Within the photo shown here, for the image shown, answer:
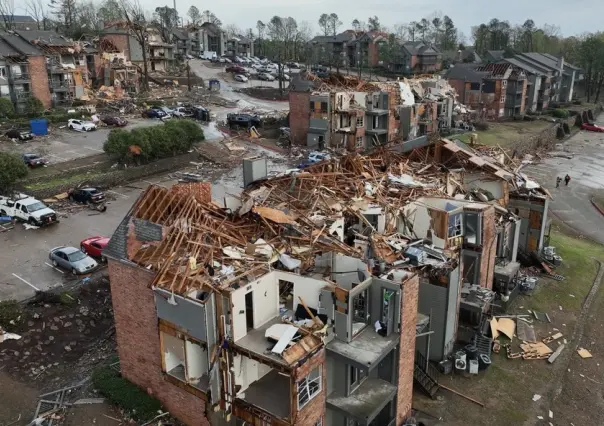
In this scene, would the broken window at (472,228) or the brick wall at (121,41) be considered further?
the brick wall at (121,41)

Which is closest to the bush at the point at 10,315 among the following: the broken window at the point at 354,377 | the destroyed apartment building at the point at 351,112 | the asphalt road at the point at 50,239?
the asphalt road at the point at 50,239

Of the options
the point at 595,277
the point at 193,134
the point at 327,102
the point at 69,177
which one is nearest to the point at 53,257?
the point at 69,177

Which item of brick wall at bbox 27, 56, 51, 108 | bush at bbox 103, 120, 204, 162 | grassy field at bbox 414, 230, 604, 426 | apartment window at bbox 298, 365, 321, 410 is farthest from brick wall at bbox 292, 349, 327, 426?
brick wall at bbox 27, 56, 51, 108

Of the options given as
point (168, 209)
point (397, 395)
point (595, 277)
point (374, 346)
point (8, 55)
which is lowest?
point (595, 277)

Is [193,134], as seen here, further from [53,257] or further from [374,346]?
[374,346]

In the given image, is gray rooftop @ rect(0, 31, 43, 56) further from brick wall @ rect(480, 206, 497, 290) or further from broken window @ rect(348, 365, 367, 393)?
broken window @ rect(348, 365, 367, 393)

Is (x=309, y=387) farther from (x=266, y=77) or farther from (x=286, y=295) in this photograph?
(x=266, y=77)

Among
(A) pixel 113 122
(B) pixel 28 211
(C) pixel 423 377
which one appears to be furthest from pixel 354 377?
(A) pixel 113 122

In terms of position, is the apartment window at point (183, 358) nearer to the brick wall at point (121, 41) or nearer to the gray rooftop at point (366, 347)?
the gray rooftop at point (366, 347)
